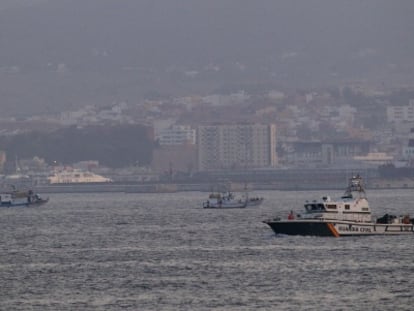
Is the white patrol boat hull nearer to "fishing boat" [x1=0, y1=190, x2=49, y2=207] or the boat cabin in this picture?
the boat cabin

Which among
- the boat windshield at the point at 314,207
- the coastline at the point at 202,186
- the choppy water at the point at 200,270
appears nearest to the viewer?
the choppy water at the point at 200,270

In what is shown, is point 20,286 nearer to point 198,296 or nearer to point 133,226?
point 198,296

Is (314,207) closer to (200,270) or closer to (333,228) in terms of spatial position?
(333,228)

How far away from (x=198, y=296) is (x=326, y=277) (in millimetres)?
4375

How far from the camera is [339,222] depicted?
6175 centimetres

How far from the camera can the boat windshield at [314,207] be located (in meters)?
62.5

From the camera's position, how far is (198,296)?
4369cm

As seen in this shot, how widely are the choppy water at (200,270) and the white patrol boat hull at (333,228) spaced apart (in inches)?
21.8

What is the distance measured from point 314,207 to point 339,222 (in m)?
1.46

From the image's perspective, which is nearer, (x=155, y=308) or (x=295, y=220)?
(x=155, y=308)

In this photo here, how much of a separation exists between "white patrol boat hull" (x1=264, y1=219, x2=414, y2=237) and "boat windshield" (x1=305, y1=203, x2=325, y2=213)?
728 mm

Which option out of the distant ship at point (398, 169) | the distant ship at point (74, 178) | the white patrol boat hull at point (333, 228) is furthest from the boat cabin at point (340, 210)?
the distant ship at point (74, 178)

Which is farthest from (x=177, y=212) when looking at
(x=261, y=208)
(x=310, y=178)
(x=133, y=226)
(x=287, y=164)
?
(x=287, y=164)

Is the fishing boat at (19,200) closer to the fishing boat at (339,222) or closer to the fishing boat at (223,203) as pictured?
the fishing boat at (223,203)
